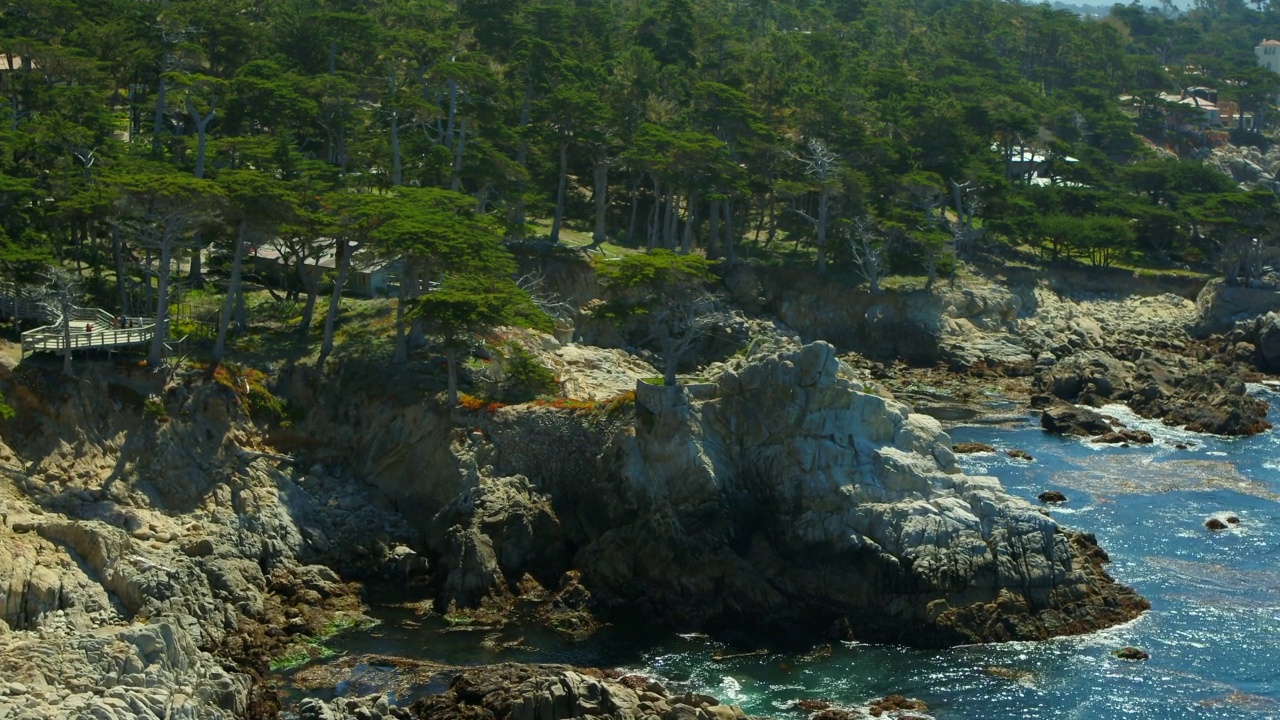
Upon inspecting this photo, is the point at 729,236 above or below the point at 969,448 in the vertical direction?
above

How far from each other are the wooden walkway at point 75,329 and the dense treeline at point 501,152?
113 cm

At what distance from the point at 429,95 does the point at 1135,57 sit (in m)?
97.7

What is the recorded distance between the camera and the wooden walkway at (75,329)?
53.3 metres

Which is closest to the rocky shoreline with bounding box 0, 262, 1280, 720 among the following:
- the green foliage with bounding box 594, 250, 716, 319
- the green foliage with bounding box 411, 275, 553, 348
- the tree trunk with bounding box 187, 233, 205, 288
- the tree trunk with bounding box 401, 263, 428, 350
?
the green foliage with bounding box 411, 275, 553, 348

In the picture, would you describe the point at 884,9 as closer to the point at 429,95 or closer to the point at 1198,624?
the point at 429,95

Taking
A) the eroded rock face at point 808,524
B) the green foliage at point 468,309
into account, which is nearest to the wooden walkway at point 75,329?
the green foliage at point 468,309

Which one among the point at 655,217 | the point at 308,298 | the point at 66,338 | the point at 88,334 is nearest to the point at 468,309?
the point at 308,298

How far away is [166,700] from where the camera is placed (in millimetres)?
39781

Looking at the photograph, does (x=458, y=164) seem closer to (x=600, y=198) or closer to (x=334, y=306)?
(x=600, y=198)

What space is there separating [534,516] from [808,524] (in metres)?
8.52

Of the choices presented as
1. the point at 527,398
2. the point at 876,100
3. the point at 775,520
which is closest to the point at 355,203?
the point at 527,398

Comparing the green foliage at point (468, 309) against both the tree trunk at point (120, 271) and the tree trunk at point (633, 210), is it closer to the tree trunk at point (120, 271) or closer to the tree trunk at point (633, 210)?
the tree trunk at point (120, 271)

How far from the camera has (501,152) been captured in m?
79.2

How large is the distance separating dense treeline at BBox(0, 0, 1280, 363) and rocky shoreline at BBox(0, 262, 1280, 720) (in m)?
5.77
